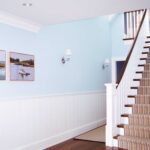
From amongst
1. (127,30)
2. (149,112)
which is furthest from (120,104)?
(127,30)

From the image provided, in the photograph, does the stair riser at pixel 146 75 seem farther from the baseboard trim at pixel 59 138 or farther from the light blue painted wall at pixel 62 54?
the baseboard trim at pixel 59 138

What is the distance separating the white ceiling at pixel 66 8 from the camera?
329 centimetres

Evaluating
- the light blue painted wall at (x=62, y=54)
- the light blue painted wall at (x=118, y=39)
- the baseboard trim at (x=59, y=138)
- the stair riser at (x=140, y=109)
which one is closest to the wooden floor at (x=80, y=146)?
the baseboard trim at (x=59, y=138)

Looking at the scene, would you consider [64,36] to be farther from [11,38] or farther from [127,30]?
[127,30]

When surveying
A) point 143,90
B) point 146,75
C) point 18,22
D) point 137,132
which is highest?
point 18,22

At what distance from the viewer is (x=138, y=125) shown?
14.7 ft

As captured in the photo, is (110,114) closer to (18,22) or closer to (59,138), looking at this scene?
(59,138)

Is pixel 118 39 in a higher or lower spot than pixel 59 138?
higher

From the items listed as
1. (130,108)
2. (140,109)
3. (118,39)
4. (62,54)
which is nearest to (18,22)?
(62,54)

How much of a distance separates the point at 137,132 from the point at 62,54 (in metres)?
2.28

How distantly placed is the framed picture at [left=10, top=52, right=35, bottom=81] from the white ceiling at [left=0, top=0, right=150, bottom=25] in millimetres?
678

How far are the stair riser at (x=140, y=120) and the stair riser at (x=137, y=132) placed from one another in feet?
0.60

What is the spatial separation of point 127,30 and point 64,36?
8.89 ft

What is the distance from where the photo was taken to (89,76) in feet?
21.9
